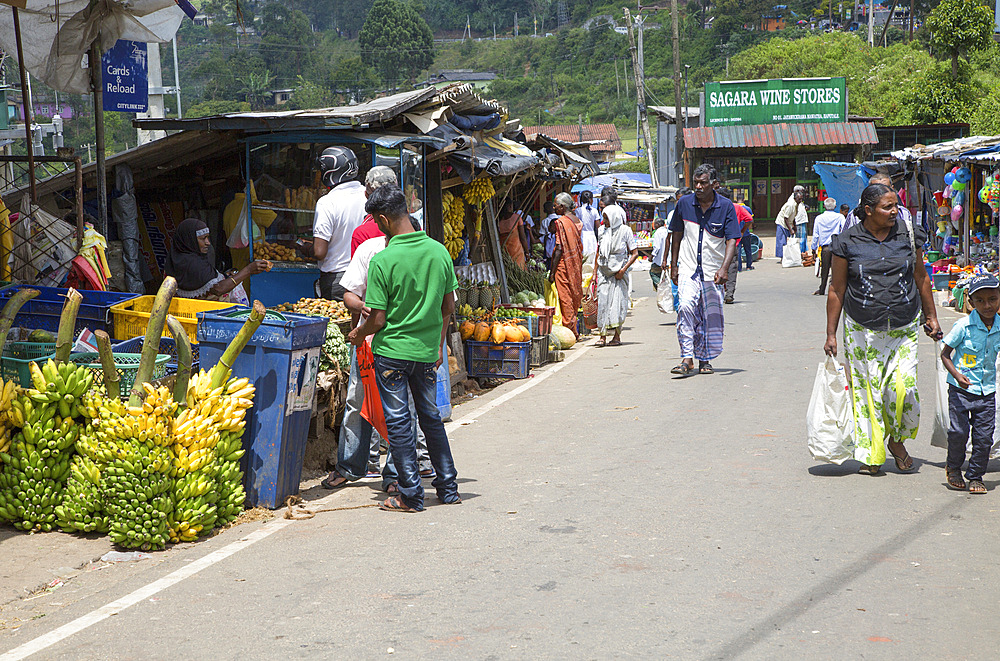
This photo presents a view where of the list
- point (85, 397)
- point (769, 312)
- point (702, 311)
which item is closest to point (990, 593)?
point (85, 397)

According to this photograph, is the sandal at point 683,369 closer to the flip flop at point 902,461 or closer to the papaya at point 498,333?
the papaya at point 498,333

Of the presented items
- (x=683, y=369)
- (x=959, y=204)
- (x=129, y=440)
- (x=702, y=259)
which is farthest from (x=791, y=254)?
(x=129, y=440)

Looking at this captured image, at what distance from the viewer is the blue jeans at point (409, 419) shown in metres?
5.76

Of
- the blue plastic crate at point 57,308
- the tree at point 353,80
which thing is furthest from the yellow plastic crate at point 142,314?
the tree at point 353,80

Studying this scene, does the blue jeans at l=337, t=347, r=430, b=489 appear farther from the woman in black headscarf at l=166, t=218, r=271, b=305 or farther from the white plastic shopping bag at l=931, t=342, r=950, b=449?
the white plastic shopping bag at l=931, t=342, r=950, b=449

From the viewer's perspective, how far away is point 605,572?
4.66m

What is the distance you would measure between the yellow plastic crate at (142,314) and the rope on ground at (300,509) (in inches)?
61.3

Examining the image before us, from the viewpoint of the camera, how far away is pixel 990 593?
434cm

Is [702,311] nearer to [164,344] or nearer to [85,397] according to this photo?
[164,344]

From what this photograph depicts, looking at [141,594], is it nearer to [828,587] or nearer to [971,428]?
[828,587]

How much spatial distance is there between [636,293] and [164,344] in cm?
1757

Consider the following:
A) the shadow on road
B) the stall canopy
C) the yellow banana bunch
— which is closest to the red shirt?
the shadow on road

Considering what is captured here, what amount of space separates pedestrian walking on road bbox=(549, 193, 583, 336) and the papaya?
2.76m

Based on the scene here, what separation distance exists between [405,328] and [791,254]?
22263 millimetres
